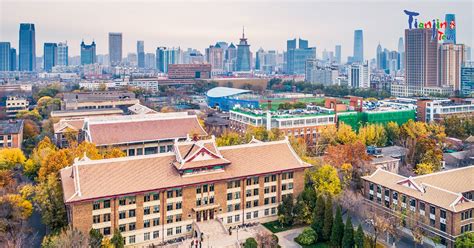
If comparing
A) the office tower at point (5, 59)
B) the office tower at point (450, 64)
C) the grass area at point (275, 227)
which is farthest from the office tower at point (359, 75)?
the office tower at point (5, 59)

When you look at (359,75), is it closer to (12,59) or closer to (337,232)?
(337,232)

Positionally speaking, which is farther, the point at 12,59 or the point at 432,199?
the point at 12,59

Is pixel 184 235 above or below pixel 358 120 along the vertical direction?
below

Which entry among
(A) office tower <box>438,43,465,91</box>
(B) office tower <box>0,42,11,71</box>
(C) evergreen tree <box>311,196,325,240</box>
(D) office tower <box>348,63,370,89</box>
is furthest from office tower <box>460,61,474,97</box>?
(B) office tower <box>0,42,11,71</box>

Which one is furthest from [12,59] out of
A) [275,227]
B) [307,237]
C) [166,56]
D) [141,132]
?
[307,237]

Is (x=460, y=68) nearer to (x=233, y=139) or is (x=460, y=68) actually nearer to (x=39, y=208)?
(x=233, y=139)

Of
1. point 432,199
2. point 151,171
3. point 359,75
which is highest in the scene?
point 359,75

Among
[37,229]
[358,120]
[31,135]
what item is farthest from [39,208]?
[358,120]
